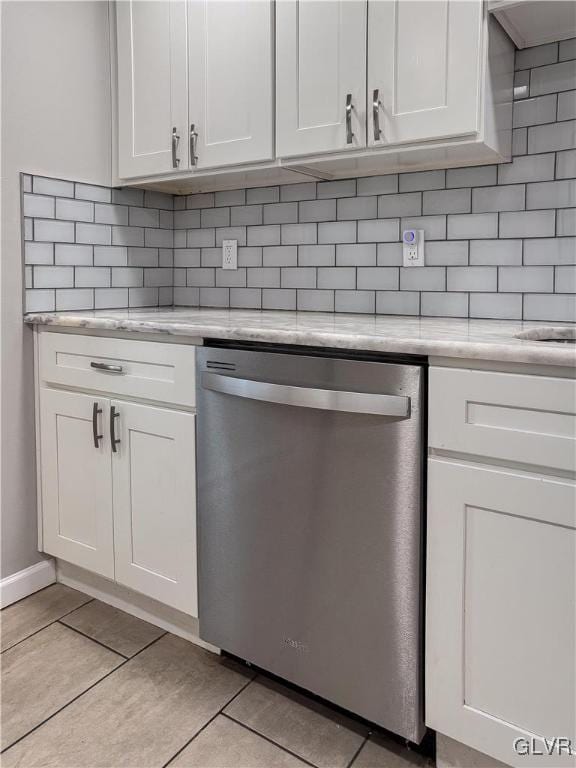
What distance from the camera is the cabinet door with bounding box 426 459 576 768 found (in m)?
1.19

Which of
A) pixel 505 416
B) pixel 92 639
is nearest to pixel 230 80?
pixel 505 416

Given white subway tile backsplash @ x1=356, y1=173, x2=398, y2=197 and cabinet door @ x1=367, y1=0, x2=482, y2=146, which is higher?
cabinet door @ x1=367, y1=0, x2=482, y2=146

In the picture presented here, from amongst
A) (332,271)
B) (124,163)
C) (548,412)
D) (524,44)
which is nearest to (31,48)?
(124,163)

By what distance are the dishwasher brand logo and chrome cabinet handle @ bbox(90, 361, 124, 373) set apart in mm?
917

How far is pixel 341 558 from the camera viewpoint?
1449 millimetres

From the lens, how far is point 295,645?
1565mm

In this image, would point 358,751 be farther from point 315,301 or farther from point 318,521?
point 315,301

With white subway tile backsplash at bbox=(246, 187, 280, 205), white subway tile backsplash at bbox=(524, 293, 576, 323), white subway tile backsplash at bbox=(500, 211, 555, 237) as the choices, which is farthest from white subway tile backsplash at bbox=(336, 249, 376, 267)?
white subway tile backsplash at bbox=(524, 293, 576, 323)

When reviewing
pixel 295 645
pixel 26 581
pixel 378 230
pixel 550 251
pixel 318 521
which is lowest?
pixel 26 581

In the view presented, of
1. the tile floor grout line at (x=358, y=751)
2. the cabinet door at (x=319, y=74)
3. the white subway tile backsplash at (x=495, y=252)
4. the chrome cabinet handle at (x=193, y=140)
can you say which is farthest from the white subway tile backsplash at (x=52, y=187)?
the tile floor grout line at (x=358, y=751)

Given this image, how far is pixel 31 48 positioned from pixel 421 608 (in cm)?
213

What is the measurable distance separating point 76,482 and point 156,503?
411 millimetres

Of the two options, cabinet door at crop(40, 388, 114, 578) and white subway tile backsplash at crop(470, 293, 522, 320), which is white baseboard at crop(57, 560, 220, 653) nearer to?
cabinet door at crop(40, 388, 114, 578)

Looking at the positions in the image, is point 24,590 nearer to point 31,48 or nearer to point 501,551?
point 501,551
